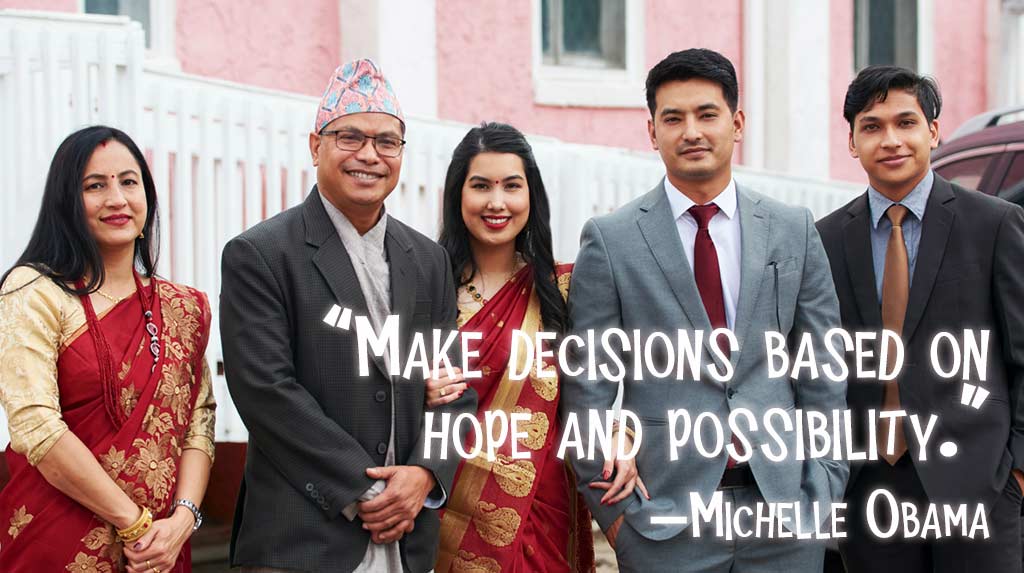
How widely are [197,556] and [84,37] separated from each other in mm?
2165

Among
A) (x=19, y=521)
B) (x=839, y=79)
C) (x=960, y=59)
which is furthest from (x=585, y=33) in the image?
(x=19, y=521)

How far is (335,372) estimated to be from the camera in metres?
3.18

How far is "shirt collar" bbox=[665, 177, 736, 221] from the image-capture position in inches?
135

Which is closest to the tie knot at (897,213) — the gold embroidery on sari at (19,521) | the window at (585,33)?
the gold embroidery on sari at (19,521)

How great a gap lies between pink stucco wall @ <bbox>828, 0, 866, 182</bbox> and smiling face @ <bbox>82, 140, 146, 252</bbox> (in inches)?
353

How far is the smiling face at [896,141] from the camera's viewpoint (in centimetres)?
362

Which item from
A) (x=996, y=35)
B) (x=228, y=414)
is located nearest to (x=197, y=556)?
(x=228, y=414)

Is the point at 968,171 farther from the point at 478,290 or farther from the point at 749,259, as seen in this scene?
the point at 478,290

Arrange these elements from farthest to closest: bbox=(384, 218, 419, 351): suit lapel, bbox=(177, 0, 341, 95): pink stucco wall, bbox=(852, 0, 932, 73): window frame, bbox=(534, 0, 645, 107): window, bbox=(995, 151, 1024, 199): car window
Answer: bbox=(852, 0, 932, 73): window frame → bbox=(534, 0, 645, 107): window → bbox=(177, 0, 341, 95): pink stucco wall → bbox=(995, 151, 1024, 199): car window → bbox=(384, 218, 419, 351): suit lapel

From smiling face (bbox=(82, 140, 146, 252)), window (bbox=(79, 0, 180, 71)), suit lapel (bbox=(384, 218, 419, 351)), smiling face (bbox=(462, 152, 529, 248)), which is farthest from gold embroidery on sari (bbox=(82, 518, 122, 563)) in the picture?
window (bbox=(79, 0, 180, 71))

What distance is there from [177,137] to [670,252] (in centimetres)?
277

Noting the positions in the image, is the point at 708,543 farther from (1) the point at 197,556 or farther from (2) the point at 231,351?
(1) the point at 197,556

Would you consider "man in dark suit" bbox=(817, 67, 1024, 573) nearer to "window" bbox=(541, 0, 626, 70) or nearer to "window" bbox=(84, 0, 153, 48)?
"window" bbox=(84, 0, 153, 48)

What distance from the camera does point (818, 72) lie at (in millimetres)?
11008
